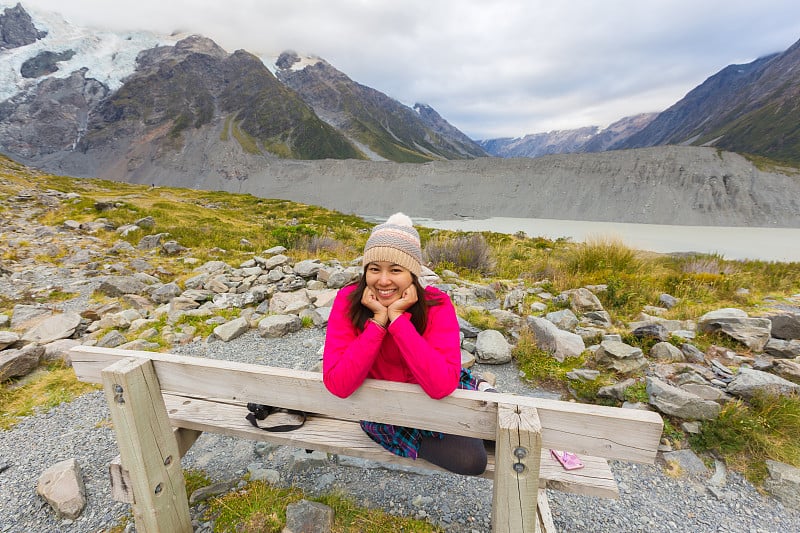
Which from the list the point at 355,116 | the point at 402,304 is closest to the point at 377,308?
the point at 402,304

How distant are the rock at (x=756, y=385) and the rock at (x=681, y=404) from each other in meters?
0.49

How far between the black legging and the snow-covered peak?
504 ft

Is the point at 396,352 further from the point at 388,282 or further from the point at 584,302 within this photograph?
the point at 584,302

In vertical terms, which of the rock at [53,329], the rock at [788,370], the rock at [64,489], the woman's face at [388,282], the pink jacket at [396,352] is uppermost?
the woman's face at [388,282]

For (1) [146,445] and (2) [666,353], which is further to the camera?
(2) [666,353]

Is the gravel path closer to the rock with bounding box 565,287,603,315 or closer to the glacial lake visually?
the rock with bounding box 565,287,603,315

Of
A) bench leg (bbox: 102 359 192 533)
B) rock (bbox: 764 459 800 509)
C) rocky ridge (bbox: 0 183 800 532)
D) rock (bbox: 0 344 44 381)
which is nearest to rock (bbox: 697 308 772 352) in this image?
rocky ridge (bbox: 0 183 800 532)

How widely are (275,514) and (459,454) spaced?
54.2 inches

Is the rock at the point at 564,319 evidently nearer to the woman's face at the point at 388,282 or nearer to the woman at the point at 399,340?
the woman at the point at 399,340

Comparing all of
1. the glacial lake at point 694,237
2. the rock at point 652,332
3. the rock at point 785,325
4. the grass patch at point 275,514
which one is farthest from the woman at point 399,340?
the glacial lake at point 694,237

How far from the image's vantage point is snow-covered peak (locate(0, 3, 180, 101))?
351ft

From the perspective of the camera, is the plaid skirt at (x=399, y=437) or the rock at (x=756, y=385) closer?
the plaid skirt at (x=399, y=437)

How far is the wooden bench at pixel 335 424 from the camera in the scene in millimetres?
1491

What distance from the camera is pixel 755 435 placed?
292cm
